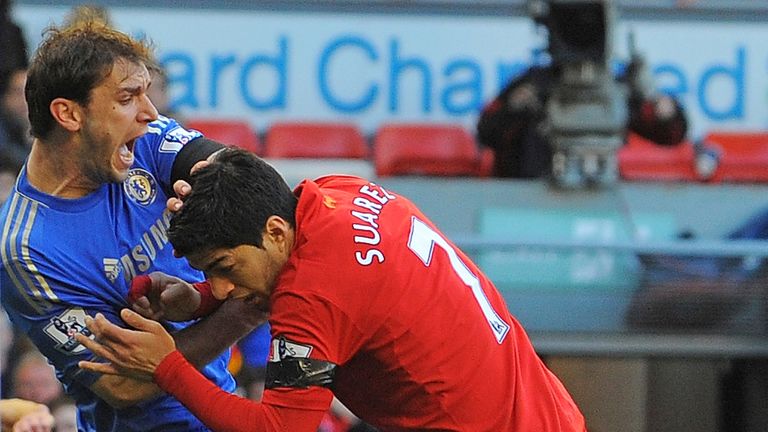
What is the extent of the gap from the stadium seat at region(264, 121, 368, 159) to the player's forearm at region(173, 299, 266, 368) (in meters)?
4.45

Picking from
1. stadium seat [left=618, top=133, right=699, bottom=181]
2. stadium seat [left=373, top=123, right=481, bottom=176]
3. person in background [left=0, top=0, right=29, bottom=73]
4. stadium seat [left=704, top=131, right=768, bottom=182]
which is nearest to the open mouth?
person in background [left=0, top=0, right=29, bottom=73]

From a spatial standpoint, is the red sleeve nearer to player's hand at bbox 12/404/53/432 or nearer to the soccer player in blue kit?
the soccer player in blue kit

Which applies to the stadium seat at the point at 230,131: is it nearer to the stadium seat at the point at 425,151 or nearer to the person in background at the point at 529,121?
the stadium seat at the point at 425,151

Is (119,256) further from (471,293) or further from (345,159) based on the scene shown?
(345,159)

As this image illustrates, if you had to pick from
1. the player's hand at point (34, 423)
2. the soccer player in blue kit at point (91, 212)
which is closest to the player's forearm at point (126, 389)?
the soccer player in blue kit at point (91, 212)

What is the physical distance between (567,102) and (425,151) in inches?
37.2

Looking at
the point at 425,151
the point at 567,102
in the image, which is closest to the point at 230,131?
the point at 425,151

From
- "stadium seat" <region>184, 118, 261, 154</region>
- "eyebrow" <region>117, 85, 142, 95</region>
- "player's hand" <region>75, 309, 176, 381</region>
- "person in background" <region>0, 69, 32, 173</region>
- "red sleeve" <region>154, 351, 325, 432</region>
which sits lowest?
"stadium seat" <region>184, 118, 261, 154</region>

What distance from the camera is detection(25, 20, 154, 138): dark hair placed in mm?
2775

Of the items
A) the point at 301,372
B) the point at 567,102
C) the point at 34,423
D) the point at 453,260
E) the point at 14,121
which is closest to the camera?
the point at 301,372

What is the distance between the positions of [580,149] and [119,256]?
366cm

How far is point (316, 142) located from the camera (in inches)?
292

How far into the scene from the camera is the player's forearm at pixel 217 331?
2818 millimetres

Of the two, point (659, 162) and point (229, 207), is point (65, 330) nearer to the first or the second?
point (229, 207)
